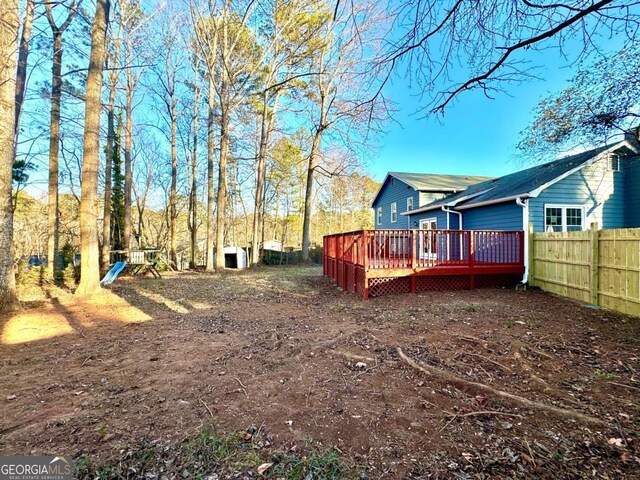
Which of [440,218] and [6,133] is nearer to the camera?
[6,133]

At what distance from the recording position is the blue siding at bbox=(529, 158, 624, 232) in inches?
358

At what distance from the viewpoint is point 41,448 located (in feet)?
6.52

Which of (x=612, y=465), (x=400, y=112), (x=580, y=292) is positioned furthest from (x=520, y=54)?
(x=580, y=292)

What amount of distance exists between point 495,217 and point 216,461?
10600 millimetres

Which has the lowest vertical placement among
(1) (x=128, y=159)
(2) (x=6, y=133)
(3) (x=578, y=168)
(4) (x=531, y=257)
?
(4) (x=531, y=257)

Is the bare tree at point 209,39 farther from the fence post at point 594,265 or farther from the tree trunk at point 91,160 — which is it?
the fence post at point 594,265

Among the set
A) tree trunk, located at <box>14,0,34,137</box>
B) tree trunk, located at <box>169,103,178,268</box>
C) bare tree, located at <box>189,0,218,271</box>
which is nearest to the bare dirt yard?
tree trunk, located at <box>14,0,34,137</box>

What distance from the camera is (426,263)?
7.92 metres

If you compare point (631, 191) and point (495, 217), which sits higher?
point (631, 191)

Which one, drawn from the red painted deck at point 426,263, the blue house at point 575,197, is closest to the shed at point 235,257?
the red painted deck at point 426,263

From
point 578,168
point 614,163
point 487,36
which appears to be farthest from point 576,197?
point 487,36

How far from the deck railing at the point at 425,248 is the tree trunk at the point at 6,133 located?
6.99 m

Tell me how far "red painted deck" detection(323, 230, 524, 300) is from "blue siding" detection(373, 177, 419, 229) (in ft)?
23.5

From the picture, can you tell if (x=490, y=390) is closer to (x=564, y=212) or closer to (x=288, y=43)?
(x=564, y=212)
